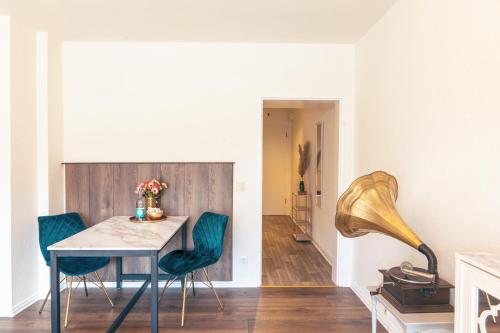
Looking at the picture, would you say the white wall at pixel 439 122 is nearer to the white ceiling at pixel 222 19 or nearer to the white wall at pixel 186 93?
the white ceiling at pixel 222 19

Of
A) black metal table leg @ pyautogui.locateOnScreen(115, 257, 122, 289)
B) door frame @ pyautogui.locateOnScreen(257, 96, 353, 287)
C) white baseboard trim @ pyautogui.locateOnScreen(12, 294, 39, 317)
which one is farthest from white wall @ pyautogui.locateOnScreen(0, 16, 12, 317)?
door frame @ pyautogui.locateOnScreen(257, 96, 353, 287)

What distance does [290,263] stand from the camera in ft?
13.8

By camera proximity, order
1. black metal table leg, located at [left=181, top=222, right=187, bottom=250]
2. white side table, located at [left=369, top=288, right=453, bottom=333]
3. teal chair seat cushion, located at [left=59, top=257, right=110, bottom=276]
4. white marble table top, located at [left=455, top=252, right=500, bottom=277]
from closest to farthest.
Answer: white marble table top, located at [left=455, top=252, right=500, bottom=277] → white side table, located at [left=369, top=288, right=453, bottom=333] → teal chair seat cushion, located at [left=59, top=257, right=110, bottom=276] → black metal table leg, located at [left=181, top=222, right=187, bottom=250]

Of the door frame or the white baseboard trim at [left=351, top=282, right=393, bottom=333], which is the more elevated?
the door frame

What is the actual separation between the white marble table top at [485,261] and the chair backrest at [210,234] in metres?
2.03

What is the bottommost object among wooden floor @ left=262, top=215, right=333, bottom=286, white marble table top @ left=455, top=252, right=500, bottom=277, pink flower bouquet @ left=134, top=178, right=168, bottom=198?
wooden floor @ left=262, top=215, right=333, bottom=286

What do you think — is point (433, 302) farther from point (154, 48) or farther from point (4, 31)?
point (4, 31)

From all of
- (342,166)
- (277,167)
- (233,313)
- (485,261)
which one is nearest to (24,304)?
(233,313)

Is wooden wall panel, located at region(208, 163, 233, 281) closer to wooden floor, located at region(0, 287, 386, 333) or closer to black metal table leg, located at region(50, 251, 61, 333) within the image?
wooden floor, located at region(0, 287, 386, 333)

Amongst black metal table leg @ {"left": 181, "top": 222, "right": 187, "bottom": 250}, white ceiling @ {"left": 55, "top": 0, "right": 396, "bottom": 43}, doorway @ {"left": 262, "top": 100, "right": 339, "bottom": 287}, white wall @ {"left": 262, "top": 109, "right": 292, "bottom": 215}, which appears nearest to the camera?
white ceiling @ {"left": 55, "top": 0, "right": 396, "bottom": 43}

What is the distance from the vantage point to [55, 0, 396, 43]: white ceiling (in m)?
2.52

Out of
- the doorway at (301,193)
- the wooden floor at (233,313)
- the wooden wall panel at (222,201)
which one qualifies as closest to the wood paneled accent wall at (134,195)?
the wooden wall panel at (222,201)

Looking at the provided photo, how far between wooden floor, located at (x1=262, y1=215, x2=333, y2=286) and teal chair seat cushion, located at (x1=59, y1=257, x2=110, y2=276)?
1.78 meters

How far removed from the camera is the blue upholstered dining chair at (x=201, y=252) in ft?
8.84
